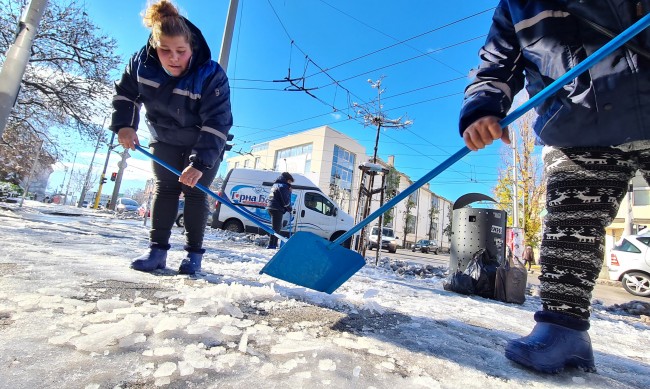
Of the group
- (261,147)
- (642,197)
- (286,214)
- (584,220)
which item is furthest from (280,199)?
(261,147)

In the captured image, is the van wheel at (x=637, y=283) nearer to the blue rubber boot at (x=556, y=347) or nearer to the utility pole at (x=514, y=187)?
the blue rubber boot at (x=556, y=347)

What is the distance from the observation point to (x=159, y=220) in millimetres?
2053

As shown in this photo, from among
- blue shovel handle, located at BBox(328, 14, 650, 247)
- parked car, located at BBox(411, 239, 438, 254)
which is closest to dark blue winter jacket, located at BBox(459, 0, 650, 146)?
blue shovel handle, located at BBox(328, 14, 650, 247)

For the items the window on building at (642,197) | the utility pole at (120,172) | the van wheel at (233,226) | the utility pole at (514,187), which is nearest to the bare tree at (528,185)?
the utility pole at (514,187)

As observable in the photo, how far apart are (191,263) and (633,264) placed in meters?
9.41

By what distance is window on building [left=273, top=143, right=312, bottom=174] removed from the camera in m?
34.8

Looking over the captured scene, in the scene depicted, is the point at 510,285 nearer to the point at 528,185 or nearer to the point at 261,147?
the point at 528,185

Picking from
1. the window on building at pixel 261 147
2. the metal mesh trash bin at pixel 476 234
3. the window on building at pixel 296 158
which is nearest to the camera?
the metal mesh trash bin at pixel 476 234

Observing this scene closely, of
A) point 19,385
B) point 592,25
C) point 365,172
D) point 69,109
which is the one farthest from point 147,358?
point 69,109

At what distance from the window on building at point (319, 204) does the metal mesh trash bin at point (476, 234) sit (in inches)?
288

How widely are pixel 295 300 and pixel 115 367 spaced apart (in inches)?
37.5

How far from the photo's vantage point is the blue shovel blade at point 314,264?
1558 millimetres

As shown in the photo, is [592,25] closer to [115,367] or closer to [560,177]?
[560,177]

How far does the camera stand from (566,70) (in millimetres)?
1092
